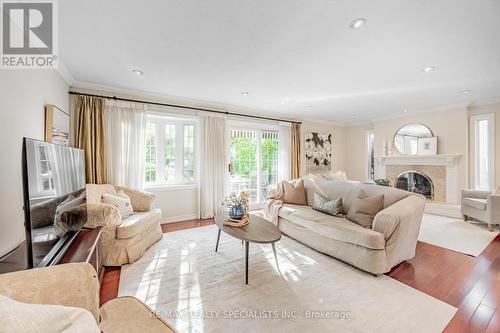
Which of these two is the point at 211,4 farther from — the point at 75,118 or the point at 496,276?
the point at 496,276

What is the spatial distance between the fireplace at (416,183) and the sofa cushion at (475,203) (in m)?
1.02

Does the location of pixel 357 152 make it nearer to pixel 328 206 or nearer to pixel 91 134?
pixel 328 206

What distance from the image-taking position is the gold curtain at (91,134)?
3.19 meters

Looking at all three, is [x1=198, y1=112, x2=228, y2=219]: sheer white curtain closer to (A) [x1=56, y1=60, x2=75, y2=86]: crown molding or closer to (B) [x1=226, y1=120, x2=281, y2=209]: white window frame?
(B) [x1=226, y1=120, x2=281, y2=209]: white window frame

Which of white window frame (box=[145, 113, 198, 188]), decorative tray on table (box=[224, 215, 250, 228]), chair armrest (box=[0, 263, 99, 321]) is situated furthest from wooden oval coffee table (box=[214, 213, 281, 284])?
white window frame (box=[145, 113, 198, 188])

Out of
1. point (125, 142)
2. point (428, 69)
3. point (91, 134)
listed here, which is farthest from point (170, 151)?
point (428, 69)

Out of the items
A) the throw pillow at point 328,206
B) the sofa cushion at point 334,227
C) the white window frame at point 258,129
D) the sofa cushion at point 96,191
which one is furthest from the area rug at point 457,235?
the sofa cushion at point 96,191

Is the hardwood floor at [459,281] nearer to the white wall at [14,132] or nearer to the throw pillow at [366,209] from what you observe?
the throw pillow at [366,209]

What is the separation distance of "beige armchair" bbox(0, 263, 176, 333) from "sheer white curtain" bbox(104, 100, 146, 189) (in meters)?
2.78

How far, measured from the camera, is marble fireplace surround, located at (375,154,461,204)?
4547 millimetres

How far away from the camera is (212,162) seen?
4336mm

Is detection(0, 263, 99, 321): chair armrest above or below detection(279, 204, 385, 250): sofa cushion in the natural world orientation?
above

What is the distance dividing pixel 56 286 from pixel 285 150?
4966 millimetres

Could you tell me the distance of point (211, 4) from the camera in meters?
1.62
